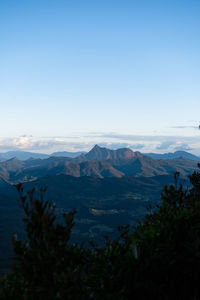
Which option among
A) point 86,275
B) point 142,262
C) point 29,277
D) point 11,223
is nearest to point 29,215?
point 29,277

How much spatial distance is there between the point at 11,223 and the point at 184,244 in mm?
198673

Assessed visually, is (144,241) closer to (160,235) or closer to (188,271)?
(160,235)

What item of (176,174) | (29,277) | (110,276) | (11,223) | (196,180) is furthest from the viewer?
(11,223)

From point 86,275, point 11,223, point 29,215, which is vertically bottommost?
point 11,223

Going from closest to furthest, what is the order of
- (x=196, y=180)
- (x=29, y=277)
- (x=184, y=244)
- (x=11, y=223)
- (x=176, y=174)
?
(x=29, y=277), (x=184, y=244), (x=176, y=174), (x=196, y=180), (x=11, y=223)

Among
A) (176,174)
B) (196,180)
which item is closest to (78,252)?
(176,174)

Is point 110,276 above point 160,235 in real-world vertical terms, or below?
below

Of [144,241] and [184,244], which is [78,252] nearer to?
[144,241]

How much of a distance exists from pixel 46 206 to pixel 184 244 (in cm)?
651

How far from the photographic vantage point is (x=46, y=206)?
9125mm

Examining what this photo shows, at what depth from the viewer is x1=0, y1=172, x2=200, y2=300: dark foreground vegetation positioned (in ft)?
28.7

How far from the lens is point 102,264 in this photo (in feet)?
36.8

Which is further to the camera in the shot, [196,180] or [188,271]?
[196,180]

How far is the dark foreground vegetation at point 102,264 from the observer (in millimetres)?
8750
